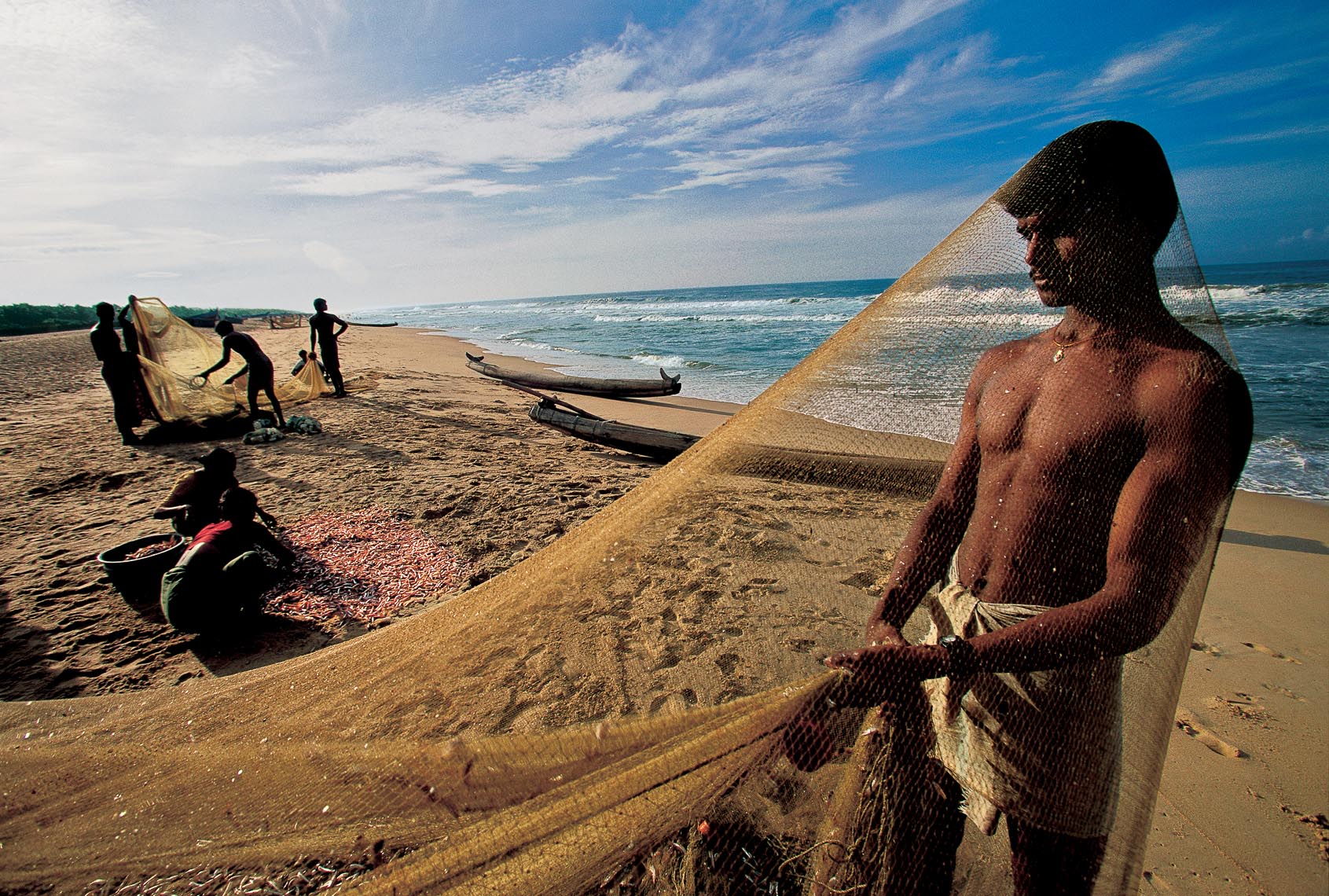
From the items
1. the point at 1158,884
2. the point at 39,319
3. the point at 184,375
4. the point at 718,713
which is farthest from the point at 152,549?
the point at 39,319

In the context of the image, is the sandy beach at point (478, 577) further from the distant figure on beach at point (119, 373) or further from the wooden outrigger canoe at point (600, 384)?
the wooden outrigger canoe at point (600, 384)

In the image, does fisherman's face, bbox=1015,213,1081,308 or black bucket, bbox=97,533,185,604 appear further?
black bucket, bbox=97,533,185,604

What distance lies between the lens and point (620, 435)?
7578 mm

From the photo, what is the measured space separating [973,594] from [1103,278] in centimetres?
76

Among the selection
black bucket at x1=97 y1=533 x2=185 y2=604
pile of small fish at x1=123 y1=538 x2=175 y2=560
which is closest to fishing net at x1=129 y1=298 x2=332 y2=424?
pile of small fish at x1=123 y1=538 x2=175 y2=560

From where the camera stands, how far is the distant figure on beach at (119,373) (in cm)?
723

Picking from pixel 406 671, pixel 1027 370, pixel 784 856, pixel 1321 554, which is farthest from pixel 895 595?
pixel 1321 554

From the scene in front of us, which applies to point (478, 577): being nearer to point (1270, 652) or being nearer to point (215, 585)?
point (215, 585)

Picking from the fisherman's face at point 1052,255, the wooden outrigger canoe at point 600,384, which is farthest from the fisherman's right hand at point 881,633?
the wooden outrigger canoe at point 600,384

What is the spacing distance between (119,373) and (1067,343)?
9917mm

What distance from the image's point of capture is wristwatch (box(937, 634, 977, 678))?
3.57 ft

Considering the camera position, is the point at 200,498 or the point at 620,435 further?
the point at 620,435

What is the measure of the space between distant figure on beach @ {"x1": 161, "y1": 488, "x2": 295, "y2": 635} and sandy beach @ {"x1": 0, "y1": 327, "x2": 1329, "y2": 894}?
0.59 ft

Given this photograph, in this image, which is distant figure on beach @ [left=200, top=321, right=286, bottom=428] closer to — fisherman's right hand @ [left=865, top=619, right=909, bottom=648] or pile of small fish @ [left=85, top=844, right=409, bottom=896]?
pile of small fish @ [left=85, top=844, right=409, bottom=896]
